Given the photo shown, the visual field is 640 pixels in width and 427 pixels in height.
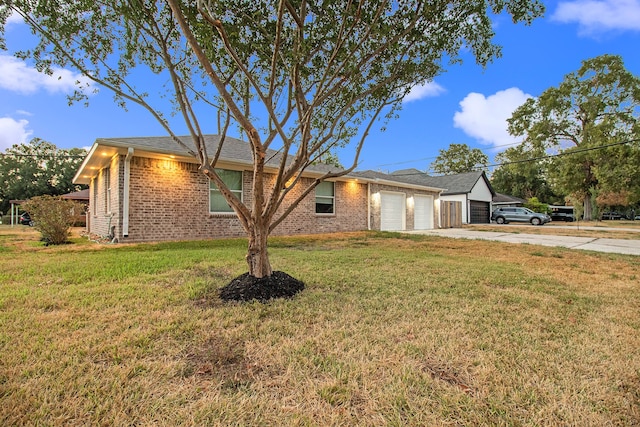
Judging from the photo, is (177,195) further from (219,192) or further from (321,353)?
(321,353)

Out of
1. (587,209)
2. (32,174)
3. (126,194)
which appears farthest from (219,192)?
(32,174)

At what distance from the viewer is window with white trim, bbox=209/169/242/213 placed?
9.99 metres

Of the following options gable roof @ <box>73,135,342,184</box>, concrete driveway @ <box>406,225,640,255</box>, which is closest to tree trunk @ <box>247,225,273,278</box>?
gable roof @ <box>73,135,342,184</box>

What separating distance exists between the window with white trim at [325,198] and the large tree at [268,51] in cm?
805

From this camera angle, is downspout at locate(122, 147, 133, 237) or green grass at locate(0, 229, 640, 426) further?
downspout at locate(122, 147, 133, 237)

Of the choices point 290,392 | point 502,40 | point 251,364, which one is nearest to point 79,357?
point 251,364

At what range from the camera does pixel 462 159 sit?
1647 inches

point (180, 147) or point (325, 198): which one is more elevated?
point (180, 147)

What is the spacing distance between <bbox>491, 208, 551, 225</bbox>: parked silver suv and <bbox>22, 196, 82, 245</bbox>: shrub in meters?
28.4

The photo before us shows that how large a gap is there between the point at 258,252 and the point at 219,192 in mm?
6928

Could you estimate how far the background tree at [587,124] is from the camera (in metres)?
24.3

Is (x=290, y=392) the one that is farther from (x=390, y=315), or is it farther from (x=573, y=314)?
(x=573, y=314)

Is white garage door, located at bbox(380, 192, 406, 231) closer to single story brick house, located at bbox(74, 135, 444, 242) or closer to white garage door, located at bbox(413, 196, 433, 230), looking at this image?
white garage door, located at bbox(413, 196, 433, 230)

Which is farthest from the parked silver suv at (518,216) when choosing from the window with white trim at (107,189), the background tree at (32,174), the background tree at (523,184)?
the background tree at (32,174)
